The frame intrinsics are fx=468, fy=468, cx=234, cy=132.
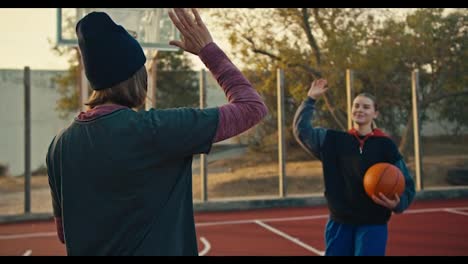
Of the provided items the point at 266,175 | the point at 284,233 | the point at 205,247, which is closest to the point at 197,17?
the point at 205,247

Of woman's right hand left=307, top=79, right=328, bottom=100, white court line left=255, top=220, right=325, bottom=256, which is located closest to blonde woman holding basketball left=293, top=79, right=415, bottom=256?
woman's right hand left=307, top=79, right=328, bottom=100

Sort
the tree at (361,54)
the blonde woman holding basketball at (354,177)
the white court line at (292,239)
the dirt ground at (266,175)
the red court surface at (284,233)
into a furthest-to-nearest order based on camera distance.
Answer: the tree at (361,54) → the dirt ground at (266,175) → the red court surface at (284,233) → the white court line at (292,239) → the blonde woman holding basketball at (354,177)

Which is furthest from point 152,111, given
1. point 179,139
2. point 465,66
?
point 465,66

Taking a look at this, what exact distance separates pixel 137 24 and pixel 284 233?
15.0 ft

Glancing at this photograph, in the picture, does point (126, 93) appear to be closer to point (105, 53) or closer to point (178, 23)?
point (105, 53)

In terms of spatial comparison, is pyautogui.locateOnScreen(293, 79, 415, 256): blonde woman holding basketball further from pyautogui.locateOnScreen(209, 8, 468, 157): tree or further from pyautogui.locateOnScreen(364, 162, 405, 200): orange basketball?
pyautogui.locateOnScreen(209, 8, 468, 157): tree

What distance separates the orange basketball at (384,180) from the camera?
350 cm

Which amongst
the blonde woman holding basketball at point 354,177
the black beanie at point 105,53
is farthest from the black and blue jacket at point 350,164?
the black beanie at point 105,53

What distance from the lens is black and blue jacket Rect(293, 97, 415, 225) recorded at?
3.62m

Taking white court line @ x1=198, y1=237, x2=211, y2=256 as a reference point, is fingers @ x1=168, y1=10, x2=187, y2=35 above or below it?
above

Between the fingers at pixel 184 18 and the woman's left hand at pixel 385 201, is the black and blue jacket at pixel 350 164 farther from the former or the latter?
the fingers at pixel 184 18

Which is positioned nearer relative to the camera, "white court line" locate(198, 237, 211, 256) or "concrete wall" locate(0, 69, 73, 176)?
"white court line" locate(198, 237, 211, 256)

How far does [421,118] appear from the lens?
10969 millimetres

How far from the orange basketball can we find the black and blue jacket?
52 mm
